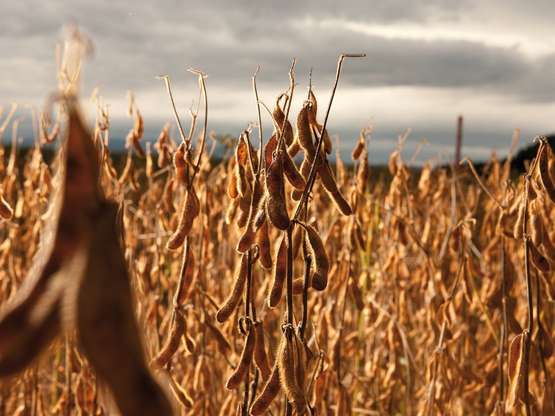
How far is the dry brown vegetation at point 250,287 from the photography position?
44cm

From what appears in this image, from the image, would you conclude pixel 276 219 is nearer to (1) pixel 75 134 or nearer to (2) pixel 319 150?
(2) pixel 319 150

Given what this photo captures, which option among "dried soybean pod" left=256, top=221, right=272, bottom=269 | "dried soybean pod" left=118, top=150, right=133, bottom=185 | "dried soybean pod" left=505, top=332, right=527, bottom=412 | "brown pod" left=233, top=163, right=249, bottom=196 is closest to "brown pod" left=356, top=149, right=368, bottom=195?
"dried soybean pod" left=118, top=150, right=133, bottom=185

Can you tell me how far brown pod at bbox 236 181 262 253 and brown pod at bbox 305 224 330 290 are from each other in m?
0.09

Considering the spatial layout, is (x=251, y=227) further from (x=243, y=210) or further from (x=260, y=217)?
(x=243, y=210)

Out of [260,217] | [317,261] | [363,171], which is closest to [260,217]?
[260,217]

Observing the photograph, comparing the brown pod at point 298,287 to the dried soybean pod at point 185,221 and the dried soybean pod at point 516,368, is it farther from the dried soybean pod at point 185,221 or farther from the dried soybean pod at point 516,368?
the dried soybean pod at point 516,368

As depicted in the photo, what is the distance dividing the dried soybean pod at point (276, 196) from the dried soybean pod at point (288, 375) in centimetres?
17

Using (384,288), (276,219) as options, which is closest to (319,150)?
(276,219)

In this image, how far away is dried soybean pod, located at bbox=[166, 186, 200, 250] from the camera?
4.43 feet

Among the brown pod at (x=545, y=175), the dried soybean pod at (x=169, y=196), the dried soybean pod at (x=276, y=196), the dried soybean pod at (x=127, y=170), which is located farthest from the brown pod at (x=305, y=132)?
the dried soybean pod at (x=127, y=170)

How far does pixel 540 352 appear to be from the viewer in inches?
68.6

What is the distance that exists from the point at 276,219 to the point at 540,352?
35.7 inches

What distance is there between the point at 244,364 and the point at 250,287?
0.12 metres

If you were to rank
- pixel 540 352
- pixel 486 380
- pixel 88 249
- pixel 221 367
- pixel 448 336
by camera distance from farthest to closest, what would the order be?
1. pixel 221 367
2. pixel 486 380
3. pixel 448 336
4. pixel 540 352
5. pixel 88 249
